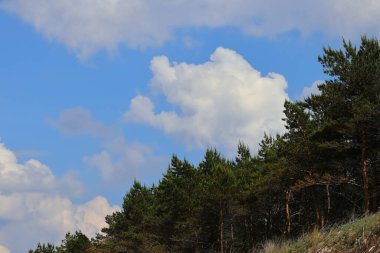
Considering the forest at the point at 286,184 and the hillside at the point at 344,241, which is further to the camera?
the forest at the point at 286,184

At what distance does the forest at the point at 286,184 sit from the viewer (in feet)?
108

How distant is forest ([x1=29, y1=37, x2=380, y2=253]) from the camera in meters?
32.8

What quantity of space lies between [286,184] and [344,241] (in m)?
35.1

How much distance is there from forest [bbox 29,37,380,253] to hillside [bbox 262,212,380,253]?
4554 mm

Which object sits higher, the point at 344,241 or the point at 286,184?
the point at 286,184

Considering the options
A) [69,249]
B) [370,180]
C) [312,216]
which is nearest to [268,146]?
[312,216]

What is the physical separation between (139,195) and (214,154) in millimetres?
12730

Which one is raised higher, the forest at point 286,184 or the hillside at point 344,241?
the forest at point 286,184

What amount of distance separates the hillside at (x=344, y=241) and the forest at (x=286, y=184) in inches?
179

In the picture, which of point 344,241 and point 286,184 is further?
point 286,184

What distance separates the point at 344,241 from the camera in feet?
33.4

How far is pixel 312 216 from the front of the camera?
186 feet

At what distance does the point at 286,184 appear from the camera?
44625mm

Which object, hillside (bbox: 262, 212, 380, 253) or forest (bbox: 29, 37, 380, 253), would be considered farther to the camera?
forest (bbox: 29, 37, 380, 253)
